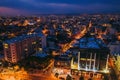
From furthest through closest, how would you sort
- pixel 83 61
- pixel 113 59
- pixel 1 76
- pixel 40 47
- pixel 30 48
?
pixel 40 47 < pixel 30 48 < pixel 113 59 < pixel 83 61 < pixel 1 76

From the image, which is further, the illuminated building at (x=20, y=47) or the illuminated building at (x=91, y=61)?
the illuminated building at (x=20, y=47)

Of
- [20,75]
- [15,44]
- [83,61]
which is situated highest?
[15,44]

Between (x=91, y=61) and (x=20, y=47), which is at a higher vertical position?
(x=20, y=47)

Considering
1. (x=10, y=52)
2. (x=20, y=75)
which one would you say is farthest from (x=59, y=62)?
(x=10, y=52)

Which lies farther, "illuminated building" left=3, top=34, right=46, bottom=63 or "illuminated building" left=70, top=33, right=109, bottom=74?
"illuminated building" left=3, top=34, right=46, bottom=63

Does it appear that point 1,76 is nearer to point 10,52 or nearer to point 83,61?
point 10,52

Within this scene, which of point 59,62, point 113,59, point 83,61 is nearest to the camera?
point 83,61

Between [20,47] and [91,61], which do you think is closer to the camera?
[91,61]

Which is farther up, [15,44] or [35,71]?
[15,44]
